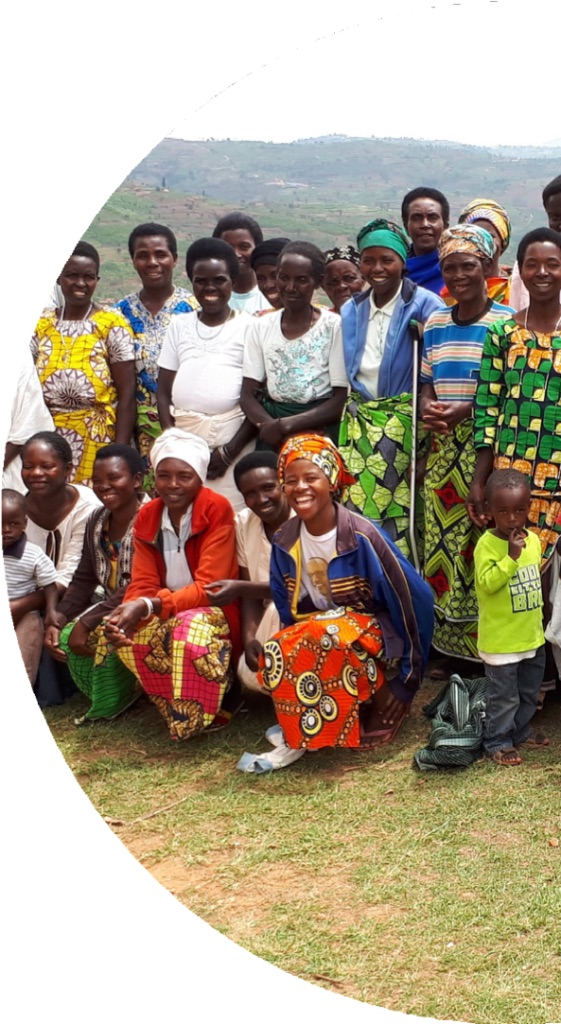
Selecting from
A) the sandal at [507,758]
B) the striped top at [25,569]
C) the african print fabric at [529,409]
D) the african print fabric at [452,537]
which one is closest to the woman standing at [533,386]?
the african print fabric at [529,409]

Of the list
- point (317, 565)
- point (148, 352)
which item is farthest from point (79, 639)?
point (148, 352)

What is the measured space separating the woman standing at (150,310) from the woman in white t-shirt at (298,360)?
729mm

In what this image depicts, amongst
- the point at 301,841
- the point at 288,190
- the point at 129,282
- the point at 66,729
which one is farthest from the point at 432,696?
the point at 288,190

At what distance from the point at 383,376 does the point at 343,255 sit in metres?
0.92

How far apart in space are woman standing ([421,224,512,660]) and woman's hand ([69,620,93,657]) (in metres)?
1.58

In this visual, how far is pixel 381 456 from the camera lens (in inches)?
196

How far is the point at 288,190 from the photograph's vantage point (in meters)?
A: 33.3

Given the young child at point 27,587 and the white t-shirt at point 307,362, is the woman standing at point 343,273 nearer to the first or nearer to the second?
the white t-shirt at point 307,362

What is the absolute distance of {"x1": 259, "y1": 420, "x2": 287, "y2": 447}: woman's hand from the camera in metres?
5.10

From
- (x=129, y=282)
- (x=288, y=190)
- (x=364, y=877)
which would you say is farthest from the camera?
(x=288, y=190)

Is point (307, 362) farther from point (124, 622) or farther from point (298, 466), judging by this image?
point (124, 622)

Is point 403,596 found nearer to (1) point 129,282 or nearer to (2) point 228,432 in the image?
(2) point 228,432

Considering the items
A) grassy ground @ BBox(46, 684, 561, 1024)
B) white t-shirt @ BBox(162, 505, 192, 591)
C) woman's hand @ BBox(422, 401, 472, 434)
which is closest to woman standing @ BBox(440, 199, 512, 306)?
woman's hand @ BBox(422, 401, 472, 434)

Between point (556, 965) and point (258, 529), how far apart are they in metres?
2.40
